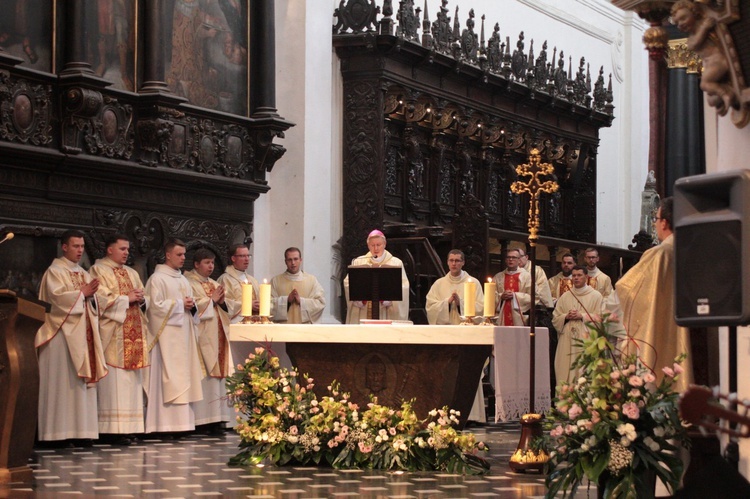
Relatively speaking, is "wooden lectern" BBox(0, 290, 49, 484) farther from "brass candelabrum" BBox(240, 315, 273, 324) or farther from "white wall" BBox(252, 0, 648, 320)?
"white wall" BBox(252, 0, 648, 320)

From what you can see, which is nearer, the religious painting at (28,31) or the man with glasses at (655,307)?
the man with glasses at (655,307)

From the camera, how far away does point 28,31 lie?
37.1 ft

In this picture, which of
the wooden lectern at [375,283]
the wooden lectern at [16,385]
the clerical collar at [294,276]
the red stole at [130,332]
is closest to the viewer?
the wooden lectern at [16,385]

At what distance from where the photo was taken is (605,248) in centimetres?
1952

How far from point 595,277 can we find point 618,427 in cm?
1026

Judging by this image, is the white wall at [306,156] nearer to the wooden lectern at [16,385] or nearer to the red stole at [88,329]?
the red stole at [88,329]

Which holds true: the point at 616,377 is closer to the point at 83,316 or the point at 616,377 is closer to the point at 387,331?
the point at 387,331

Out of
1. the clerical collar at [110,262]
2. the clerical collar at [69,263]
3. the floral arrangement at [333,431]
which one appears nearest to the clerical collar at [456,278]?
the clerical collar at [110,262]

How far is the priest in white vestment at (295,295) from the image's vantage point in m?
12.9

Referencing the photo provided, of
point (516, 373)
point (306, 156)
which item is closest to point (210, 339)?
point (306, 156)

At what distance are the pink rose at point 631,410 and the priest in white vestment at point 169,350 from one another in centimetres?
661

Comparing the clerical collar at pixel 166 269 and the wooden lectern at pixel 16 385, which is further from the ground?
the clerical collar at pixel 166 269

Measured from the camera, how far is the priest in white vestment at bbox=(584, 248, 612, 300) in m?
16.2

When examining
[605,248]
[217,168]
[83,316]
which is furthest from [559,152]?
[83,316]
